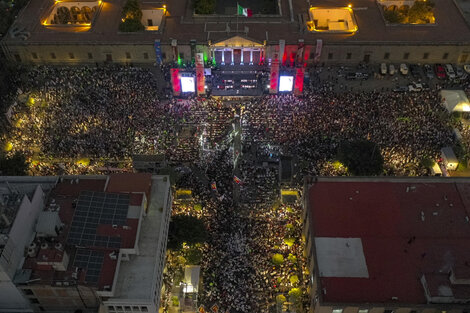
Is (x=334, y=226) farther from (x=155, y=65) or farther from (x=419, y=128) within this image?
(x=155, y=65)

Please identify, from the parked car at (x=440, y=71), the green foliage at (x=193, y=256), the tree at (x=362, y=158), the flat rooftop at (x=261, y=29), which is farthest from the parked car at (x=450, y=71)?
the green foliage at (x=193, y=256)

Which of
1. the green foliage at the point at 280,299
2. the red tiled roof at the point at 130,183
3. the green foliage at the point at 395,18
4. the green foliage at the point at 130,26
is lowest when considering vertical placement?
the green foliage at the point at 280,299

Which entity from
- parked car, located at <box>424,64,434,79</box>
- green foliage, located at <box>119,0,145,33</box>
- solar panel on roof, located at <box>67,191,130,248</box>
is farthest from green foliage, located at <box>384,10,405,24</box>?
solar panel on roof, located at <box>67,191,130,248</box>

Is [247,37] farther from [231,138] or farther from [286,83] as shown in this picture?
[231,138]

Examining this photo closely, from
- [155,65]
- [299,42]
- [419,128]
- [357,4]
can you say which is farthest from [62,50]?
[419,128]

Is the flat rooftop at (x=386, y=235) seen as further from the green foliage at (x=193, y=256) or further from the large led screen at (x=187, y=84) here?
the large led screen at (x=187, y=84)

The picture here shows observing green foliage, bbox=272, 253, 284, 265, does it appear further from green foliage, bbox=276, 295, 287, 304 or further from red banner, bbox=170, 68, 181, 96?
red banner, bbox=170, 68, 181, 96
